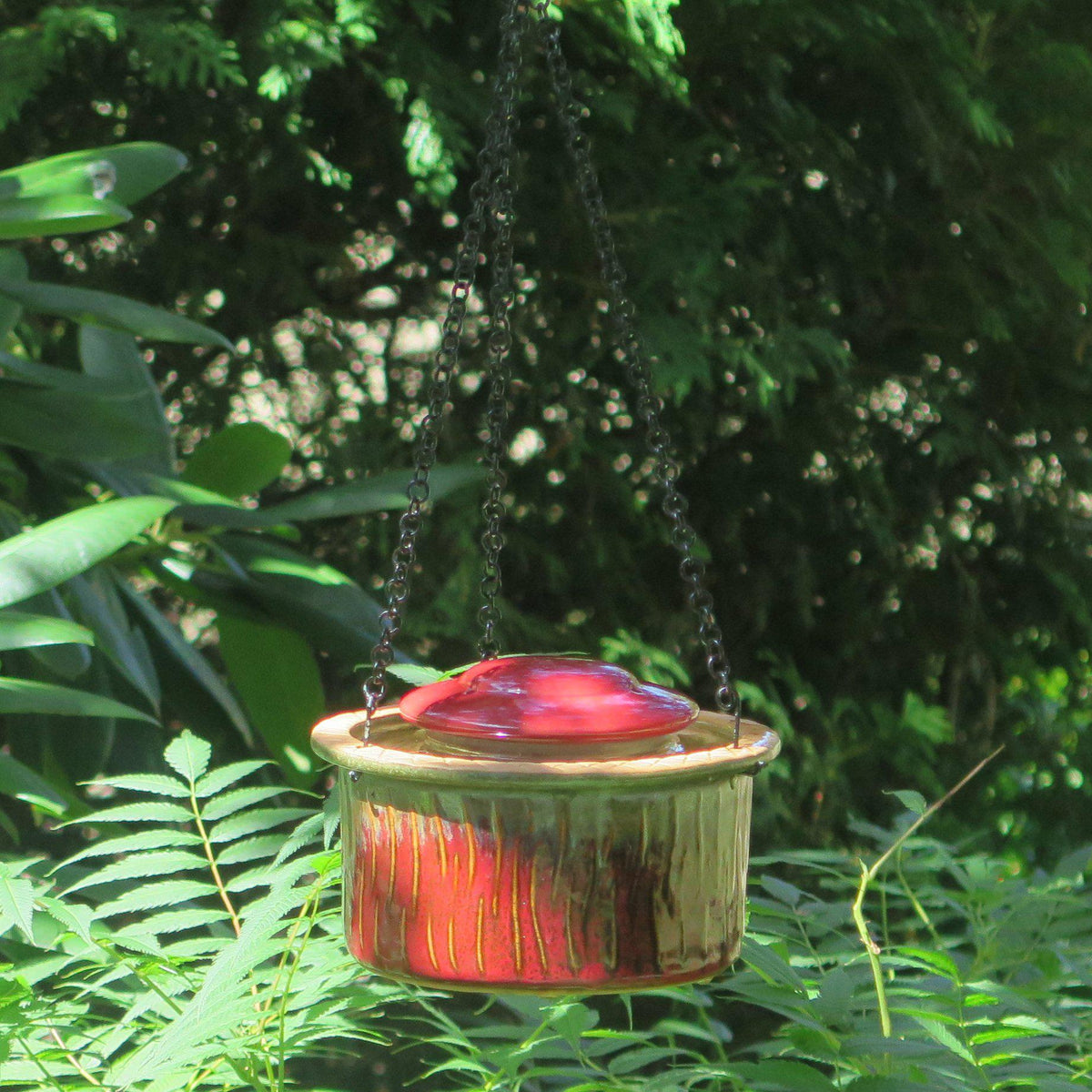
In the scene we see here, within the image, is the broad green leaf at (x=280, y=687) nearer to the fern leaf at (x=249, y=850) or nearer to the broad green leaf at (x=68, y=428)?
the broad green leaf at (x=68, y=428)

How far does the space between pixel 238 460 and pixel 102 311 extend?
8.5 inches

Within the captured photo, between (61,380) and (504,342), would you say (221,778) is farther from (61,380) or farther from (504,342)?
(61,380)

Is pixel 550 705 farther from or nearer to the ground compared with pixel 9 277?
nearer to the ground

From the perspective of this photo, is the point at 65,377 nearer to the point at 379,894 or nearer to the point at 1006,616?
the point at 379,894

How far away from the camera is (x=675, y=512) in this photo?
0.74 metres

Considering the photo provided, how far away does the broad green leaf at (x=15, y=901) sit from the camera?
0.65 meters

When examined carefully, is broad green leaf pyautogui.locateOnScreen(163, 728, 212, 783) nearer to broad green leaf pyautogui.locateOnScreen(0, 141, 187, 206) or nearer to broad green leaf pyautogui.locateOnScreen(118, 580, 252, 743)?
broad green leaf pyautogui.locateOnScreen(118, 580, 252, 743)

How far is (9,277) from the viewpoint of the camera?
126 cm

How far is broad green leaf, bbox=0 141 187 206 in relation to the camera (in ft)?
4.17

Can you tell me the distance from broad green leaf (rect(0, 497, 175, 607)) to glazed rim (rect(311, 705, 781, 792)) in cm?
44

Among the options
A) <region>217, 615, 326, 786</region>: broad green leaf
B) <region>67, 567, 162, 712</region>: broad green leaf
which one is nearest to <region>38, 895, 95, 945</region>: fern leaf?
<region>67, 567, 162, 712</region>: broad green leaf

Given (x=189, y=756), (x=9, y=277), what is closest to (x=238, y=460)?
(x=9, y=277)

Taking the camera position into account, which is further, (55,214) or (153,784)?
(55,214)

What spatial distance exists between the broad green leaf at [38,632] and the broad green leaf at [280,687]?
36cm
